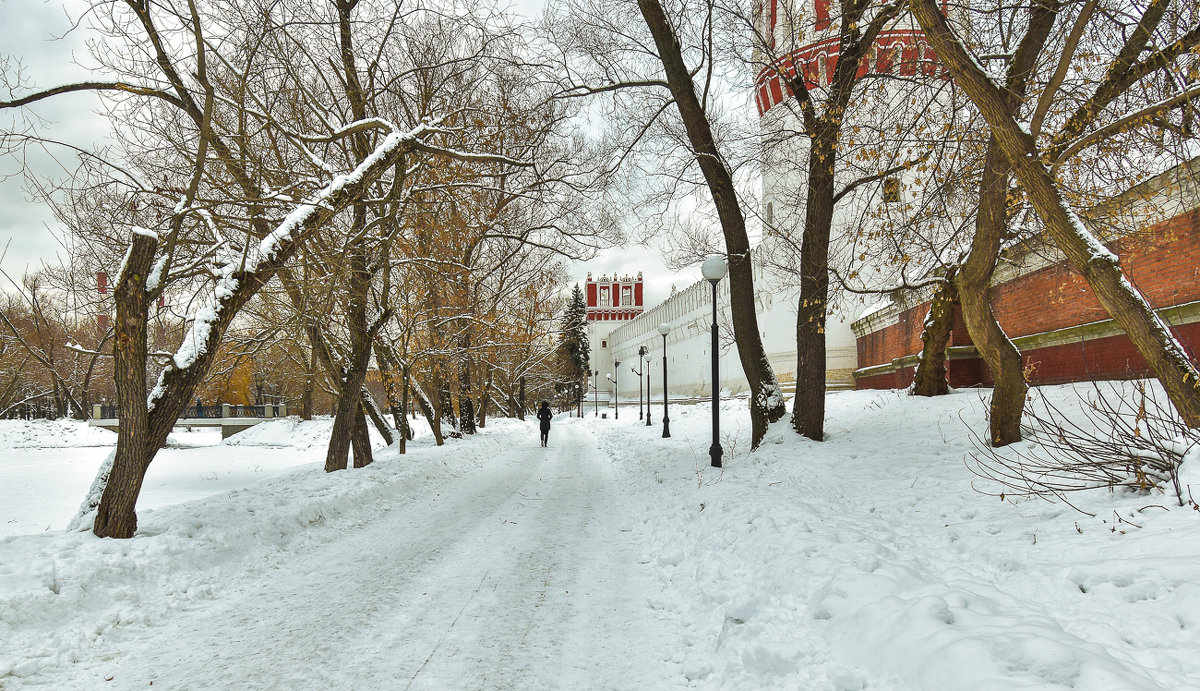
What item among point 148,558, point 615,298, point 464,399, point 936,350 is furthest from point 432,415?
point 615,298

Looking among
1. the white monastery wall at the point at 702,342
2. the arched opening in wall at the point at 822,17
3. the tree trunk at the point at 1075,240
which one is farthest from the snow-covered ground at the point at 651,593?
the white monastery wall at the point at 702,342

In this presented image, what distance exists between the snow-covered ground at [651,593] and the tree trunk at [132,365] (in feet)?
2.31

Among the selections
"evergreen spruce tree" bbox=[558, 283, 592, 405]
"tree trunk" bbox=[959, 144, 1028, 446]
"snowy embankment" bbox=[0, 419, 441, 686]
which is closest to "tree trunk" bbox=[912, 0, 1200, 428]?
"tree trunk" bbox=[959, 144, 1028, 446]

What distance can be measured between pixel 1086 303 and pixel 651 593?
11.5 m

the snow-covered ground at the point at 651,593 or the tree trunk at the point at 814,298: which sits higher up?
the tree trunk at the point at 814,298

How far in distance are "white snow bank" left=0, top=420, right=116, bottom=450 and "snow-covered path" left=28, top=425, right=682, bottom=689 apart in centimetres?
3445

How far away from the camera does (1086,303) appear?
443 inches

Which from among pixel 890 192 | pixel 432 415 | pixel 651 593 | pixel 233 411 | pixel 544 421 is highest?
pixel 890 192

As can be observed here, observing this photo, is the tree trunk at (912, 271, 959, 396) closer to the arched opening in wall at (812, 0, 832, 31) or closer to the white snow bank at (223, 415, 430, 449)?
the arched opening in wall at (812, 0, 832, 31)

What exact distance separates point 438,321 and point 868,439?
11.7 m

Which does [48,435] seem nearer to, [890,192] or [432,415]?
[432,415]

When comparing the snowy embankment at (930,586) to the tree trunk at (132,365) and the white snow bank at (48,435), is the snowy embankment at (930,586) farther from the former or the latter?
the white snow bank at (48,435)

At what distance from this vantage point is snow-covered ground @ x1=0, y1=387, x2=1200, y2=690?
120 inches

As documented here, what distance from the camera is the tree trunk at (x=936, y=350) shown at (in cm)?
1371
